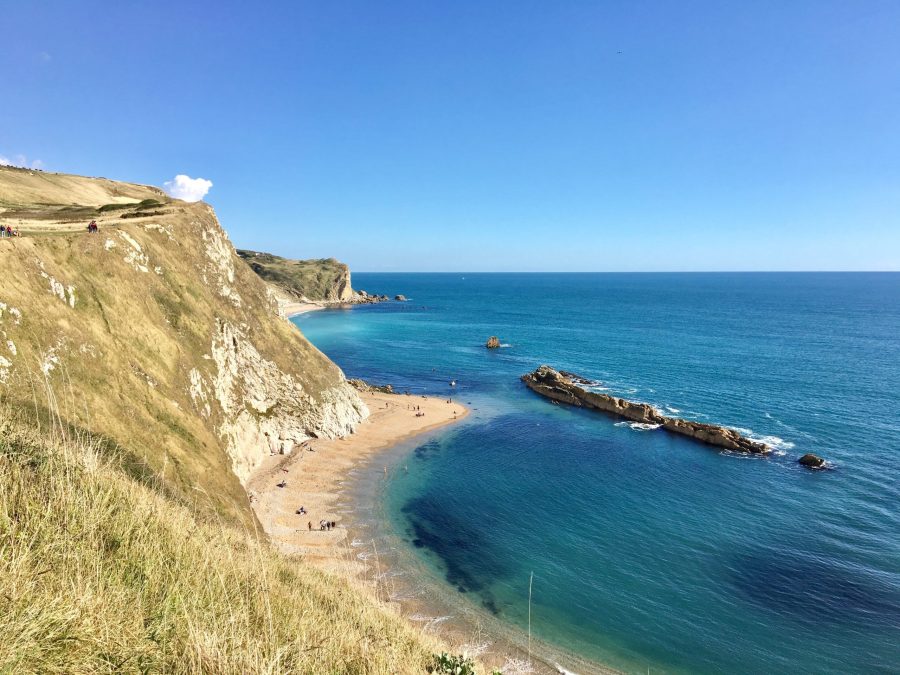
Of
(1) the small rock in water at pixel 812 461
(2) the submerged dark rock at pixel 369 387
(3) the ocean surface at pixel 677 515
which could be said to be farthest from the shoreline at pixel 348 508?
(1) the small rock in water at pixel 812 461

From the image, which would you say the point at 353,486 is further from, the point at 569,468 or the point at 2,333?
the point at 2,333

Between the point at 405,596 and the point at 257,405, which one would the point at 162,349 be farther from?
the point at 405,596

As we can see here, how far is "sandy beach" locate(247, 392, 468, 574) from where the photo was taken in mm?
29922

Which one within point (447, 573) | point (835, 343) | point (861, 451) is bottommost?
point (447, 573)

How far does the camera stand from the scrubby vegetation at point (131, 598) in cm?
420

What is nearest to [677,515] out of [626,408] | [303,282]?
[626,408]

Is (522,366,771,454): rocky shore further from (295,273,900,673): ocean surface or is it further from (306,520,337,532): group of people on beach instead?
(306,520,337,532): group of people on beach

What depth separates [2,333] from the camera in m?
20.2

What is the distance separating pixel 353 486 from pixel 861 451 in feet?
169

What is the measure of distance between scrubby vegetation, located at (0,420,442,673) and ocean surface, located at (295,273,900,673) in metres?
22.4

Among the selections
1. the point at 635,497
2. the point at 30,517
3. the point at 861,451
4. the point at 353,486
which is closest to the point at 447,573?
the point at 353,486

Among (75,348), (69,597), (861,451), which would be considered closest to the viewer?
(69,597)

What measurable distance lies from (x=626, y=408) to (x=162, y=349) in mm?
52108

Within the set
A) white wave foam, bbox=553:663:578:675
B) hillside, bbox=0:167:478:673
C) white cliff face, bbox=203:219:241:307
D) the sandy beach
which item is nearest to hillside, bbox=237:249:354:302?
hillside, bbox=0:167:478:673
